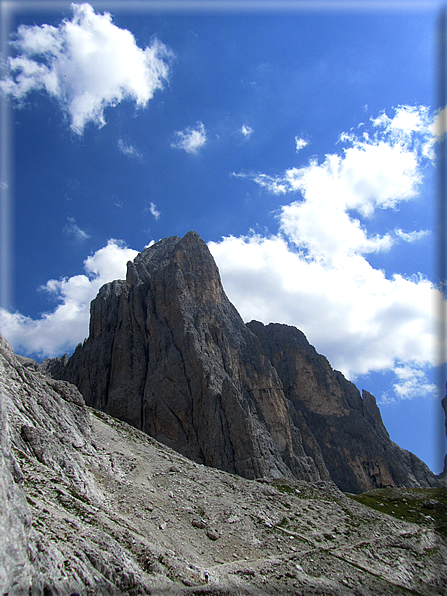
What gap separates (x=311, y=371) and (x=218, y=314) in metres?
37.4

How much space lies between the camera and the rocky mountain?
7344 cm

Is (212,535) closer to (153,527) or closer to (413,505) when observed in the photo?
(153,527)

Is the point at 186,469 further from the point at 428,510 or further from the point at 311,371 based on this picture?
the point at 311,371

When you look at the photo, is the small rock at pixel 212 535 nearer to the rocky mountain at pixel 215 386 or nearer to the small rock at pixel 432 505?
the rocky mountain at pixel 215 386

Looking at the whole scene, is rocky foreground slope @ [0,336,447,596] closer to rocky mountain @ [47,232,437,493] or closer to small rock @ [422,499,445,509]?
small rock @ [422,499,445,509]

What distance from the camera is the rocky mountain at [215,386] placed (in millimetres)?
73438

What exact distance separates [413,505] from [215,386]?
4026 centimetres

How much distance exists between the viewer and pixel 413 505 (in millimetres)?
64312

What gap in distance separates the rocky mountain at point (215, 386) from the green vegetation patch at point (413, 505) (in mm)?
13714

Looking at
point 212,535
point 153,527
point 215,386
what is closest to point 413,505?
point 215,386

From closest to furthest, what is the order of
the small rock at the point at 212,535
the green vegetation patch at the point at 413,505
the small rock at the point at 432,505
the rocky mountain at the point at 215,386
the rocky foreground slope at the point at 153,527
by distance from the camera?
1. the rocky foreground slope at the point at 153,527
2. the small rock at the point at 212,535
3. the green vegetation patch at the point at 413,505
4. the small rock at the point at 432,505
5. the rocky mountain at the point at 215,386

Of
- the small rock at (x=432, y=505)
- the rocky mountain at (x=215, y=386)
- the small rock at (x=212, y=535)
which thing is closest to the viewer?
the small rock at (x=212, y=535)

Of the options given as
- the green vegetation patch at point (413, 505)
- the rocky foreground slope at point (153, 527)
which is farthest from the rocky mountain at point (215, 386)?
the rocky foreground slope at point (153, 527)

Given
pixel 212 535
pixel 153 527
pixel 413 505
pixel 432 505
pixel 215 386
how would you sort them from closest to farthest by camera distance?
pixel 153 527 → pixel 212 535 → pixel 432 505 → pixel 413 505 → pixel 215 386
